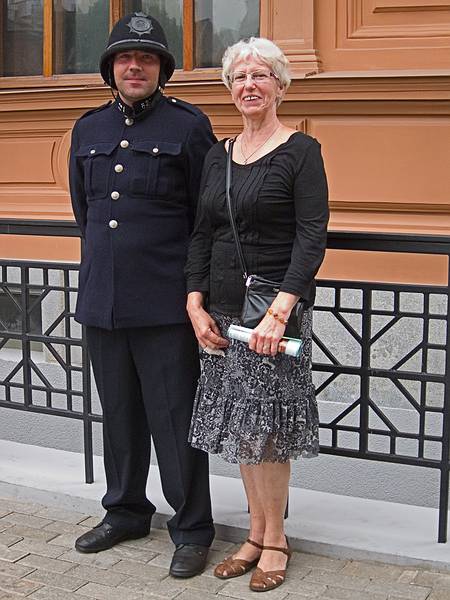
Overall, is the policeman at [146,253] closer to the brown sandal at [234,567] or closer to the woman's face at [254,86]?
the brown sandal at [234,567]

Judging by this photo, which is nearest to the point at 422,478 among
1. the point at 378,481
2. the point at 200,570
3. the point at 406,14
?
the point at 378,481

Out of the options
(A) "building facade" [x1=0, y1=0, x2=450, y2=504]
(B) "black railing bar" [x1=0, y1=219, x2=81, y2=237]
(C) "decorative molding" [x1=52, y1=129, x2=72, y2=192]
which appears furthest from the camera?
(C) "decorative molding" [x1=52, y1=129, x2=72, y2=192]

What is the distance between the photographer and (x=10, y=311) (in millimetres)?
6887

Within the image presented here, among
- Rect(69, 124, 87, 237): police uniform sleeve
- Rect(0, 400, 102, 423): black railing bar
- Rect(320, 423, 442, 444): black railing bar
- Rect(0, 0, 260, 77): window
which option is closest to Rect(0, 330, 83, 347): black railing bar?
Rect(0, 400, 102, 423): black railing bar

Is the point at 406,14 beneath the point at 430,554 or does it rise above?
above

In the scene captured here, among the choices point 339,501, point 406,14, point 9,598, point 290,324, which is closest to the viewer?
point 290,324

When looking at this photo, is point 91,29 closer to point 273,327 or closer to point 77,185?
point 77,185

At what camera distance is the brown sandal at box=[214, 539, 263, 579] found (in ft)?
11.7

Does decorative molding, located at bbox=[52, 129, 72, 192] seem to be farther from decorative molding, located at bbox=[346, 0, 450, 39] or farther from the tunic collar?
the tunic collar

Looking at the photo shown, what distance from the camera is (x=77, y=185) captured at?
3766 mm

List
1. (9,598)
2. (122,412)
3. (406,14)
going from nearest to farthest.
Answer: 1. (9,598)
2. (122,412)
3. (406,14)

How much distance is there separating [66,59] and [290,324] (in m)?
4.60

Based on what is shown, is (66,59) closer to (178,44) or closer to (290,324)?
(178,44)

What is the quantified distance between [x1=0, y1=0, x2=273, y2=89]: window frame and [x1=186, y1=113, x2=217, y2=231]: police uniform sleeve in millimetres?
2964
